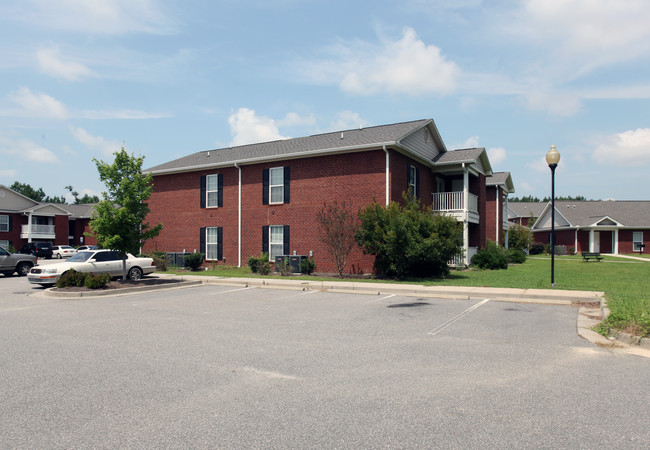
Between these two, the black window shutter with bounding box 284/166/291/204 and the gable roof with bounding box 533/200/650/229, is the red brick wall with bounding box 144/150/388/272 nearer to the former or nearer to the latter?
the black window shutter with bounding box 284/166/291/204

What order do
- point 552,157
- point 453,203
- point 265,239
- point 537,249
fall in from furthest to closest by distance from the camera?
1. point 537,249
2. point 453,203
3. point 265,239
4. point 552,157

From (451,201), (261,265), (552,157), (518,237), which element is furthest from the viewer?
(518,237)

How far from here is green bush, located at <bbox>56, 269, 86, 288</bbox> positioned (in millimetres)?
15047

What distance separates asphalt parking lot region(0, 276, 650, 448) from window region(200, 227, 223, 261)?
49.6 ft

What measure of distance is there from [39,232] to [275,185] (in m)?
39.8

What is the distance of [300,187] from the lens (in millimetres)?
22609

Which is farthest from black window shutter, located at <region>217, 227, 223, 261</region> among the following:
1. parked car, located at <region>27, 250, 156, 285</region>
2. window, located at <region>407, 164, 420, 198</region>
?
window, located at <region>407, 164, 420, 198</region>

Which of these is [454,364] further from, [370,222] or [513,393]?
[370,222]

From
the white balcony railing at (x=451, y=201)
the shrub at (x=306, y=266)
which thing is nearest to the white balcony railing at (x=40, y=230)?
the shrub at (x=306, y=266)

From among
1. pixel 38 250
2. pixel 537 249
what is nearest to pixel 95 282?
pixel 38 250

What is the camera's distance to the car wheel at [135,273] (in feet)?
61.5

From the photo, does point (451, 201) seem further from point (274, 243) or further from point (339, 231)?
point (274, 243)

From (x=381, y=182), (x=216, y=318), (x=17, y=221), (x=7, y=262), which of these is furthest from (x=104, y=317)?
(x=17, y=221)

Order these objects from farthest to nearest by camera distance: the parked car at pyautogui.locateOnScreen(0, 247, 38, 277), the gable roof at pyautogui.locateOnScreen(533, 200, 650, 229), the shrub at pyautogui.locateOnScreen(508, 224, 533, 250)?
the gable roof at pyautogui.locateOnScreen(533, 200, 650, 229), the shrub at pyautogui.locateOnScreen(508, 224, 533, 250), the parked car at pyautogui.locateOnScreen(0, 247, 38, 277)
